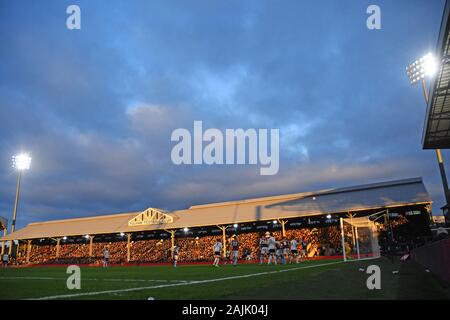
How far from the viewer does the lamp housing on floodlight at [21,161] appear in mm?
40781

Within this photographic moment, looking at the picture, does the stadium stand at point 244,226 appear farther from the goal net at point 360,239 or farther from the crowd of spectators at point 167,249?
the goal net at point 360,239

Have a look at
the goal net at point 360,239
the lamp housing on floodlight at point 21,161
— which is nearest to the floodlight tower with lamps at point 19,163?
the lamp housing on floodlight at point 21,161

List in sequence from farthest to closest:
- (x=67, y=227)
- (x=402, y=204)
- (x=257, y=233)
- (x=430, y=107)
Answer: (x=67, y=227)
(x=257, y=233)
(x=402, y=204)
(x=430, y=107)

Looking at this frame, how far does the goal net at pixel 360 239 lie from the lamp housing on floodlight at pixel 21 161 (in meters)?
39.3

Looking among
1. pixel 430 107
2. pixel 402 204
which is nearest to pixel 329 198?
pixel 402 204

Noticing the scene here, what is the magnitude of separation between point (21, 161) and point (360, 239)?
134ft

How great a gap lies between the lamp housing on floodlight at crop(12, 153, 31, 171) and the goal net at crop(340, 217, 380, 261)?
39.3 metres

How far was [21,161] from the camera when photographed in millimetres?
41188

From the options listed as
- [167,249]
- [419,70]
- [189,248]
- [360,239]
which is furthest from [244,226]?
[419,70]

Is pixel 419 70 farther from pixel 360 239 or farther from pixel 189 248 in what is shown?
pixel 189 248

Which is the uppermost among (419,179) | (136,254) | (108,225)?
(419,179)
